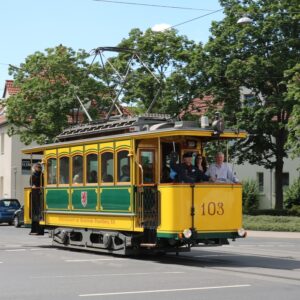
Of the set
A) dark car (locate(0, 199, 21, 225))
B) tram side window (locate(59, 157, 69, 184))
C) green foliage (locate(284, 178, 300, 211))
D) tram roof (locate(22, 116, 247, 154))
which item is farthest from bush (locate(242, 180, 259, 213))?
tram roof (locate(22, 116, 247, 154))

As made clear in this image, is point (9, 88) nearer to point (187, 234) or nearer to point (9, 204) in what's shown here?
point (9, 204)

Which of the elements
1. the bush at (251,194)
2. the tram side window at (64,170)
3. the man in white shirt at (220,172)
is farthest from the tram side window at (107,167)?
the bush at (251,194)

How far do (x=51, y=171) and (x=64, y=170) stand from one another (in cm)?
94

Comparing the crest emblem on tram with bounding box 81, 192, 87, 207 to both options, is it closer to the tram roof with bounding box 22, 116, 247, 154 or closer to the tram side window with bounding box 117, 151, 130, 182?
the tram roof with bounding box 22, 116, 247, 154

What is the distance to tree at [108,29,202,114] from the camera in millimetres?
39125

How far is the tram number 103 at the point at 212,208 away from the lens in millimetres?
15797

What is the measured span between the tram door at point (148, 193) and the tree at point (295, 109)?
45.9 feet

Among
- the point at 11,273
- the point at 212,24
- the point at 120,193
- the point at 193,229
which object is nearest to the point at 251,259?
the point at 193,229

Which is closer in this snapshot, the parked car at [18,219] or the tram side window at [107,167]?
the tram side window at [107,167]

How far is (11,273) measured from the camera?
13.5 meters

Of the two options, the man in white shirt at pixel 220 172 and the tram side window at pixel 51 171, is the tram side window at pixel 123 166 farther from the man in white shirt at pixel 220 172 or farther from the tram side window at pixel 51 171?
the tram side window at pixel 51 171

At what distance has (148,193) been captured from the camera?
16.3 meters

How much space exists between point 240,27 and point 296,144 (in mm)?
10056

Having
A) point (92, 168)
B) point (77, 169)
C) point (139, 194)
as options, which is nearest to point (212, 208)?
point (139, 194)
